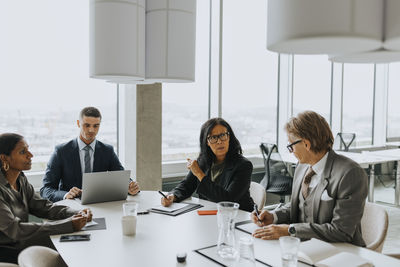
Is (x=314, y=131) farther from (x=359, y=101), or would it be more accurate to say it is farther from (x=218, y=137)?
(x=359, y=101)

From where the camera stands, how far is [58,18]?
156 inches

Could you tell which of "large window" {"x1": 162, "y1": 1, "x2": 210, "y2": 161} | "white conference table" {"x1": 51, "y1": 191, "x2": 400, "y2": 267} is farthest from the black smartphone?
"large window" {"x1": 162, "y1": 1, "x2": 210, "y2": 161}

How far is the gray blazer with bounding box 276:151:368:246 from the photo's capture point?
6.29 feet

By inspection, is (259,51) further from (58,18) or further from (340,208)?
(340,208)

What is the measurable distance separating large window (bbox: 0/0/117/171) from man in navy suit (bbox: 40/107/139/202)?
2.83 feet

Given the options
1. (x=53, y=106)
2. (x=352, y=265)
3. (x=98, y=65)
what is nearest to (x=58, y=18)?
(x=53, y=106)

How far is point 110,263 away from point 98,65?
924mm

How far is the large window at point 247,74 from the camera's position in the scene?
5430mm

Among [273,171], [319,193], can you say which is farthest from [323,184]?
[273,171]

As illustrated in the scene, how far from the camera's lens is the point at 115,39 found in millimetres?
1754

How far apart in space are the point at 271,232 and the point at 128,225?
771 mm

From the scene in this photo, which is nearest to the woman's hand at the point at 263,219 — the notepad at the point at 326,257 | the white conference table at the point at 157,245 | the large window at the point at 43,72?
the white conference table at the point at 157,245

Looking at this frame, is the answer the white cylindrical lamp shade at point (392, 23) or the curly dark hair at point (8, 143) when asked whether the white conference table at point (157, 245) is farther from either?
the white cylindrical lamp shade at point (392, 23)

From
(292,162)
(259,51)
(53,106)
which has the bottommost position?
(292,162)
